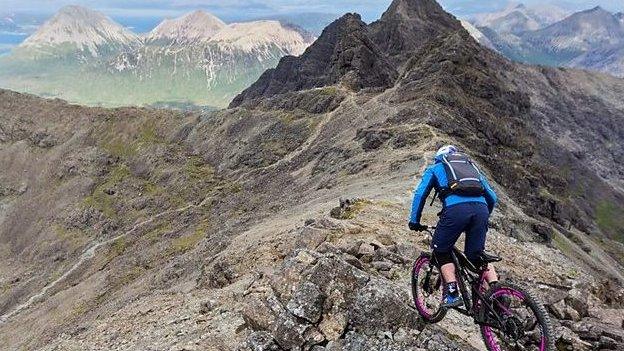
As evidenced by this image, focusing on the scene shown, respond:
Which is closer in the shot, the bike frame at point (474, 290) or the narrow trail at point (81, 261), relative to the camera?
the bike frame at point (474, 290)

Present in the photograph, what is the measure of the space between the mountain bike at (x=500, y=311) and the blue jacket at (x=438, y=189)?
1501 mm

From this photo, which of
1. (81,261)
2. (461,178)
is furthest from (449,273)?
(81,261)

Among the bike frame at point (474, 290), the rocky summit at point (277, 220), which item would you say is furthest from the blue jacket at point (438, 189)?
the rocky summit at point (277, 220)

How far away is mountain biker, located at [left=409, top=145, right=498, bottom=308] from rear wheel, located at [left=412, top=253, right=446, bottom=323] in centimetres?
88

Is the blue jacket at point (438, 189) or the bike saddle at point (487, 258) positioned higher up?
the blue jacket at point (438, 189)

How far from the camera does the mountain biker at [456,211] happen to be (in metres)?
15.1

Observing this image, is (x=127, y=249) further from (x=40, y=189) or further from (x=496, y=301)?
(x=496, y=301)

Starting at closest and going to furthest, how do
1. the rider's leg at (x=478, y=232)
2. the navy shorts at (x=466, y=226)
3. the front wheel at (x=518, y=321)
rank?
the front wheel at (x=518, y=321) < the navy shorts at (x=466, y=226) < the rider's leg at (x=478, y=232)

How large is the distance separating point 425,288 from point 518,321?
3951mm

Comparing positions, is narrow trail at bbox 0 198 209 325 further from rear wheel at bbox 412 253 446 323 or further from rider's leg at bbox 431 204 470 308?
rider's leg at bbox 431 204 470 308

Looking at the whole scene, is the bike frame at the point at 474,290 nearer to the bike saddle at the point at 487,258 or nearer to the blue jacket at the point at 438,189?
the bike saddle at the point at 487,258

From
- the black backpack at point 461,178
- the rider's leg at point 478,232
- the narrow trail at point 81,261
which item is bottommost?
the narrow trail at point 81,261

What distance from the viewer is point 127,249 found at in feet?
316

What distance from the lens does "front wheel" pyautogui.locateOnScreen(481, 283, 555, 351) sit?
45.1 ft
